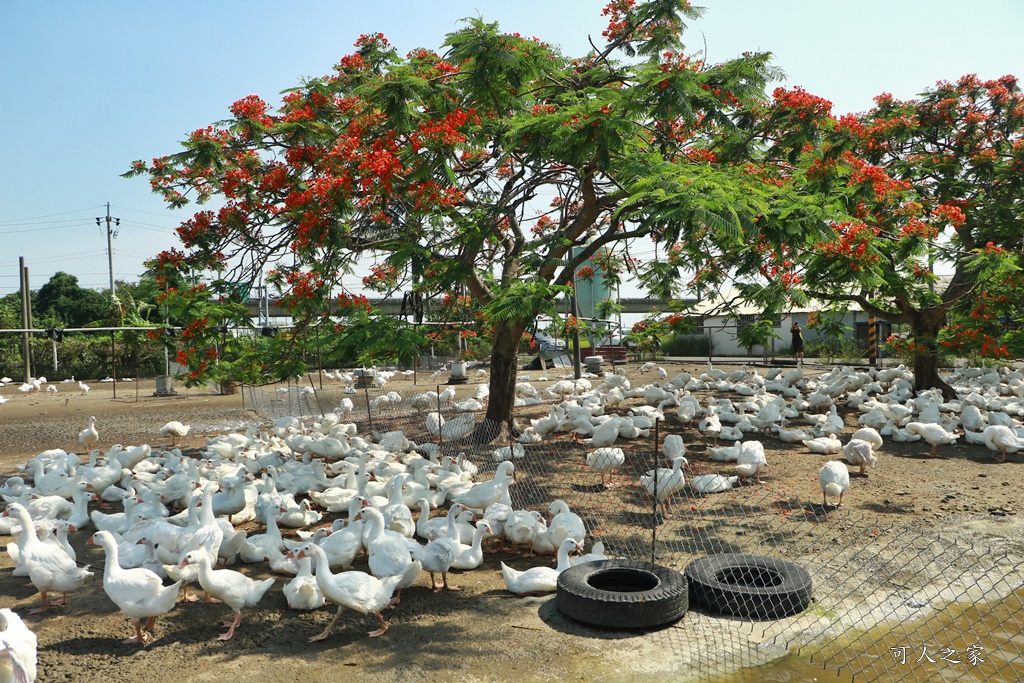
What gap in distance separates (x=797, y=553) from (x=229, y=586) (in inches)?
178

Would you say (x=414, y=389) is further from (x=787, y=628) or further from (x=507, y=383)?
(x=787, y=628)

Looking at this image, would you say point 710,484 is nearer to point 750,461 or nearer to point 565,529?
point 750,461

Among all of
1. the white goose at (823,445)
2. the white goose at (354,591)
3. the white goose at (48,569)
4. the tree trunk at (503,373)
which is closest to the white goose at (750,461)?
the white goose at (823,445)

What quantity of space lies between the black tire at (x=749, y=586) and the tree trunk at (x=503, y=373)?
5377 mm

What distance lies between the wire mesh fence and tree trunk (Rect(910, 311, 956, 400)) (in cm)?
541

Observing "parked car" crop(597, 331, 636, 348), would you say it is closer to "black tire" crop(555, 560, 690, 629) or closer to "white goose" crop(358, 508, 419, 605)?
"black tire" crop(555, 560, 690, 629)

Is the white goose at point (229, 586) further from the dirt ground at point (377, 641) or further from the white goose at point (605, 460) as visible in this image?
the white goose at point (605, 460)

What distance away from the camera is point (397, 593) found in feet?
16.9

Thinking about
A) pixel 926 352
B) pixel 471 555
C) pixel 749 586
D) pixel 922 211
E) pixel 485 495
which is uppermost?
pixel 922 211

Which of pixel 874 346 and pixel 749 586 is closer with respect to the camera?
pixel 749 586

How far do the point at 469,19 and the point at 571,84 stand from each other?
2.16 metres

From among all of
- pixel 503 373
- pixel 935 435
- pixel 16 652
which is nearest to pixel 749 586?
pixel 16 652

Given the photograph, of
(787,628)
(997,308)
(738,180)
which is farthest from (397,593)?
(997,308)

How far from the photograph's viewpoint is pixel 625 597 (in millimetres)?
4559
